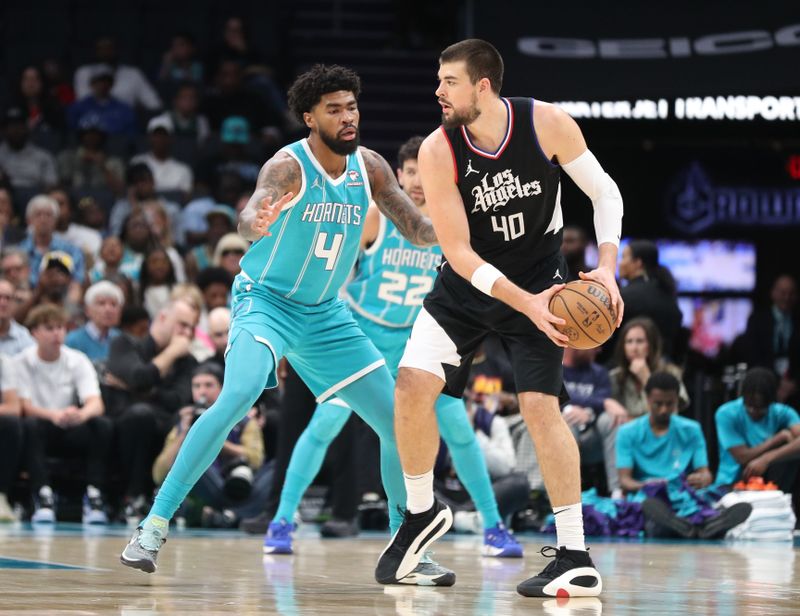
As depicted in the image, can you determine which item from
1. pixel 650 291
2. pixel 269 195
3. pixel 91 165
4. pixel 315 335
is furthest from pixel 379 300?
pixel 91 165

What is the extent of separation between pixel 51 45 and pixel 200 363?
6.38m

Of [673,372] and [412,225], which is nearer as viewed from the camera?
[412,225]

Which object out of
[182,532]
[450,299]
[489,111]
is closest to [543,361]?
[450,299]

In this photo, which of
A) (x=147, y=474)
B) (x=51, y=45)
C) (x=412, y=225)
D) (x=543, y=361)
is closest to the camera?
(x=543, y=361)

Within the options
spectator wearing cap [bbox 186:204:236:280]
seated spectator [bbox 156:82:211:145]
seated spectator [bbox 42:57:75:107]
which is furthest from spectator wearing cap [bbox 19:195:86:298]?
seated spectator [bbox 42:57:75:107]

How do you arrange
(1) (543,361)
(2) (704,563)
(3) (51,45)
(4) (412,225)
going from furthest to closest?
(3) (51,45) < (2) (704,563) < (4) (412,225) < (1) (543,361)

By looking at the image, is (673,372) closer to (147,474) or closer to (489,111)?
(147,474)

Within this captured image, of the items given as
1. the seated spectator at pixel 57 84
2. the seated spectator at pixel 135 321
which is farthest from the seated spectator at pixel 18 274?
the seated spectator at pixel 57 84

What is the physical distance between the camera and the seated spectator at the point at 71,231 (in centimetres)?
1216

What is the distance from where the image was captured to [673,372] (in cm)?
989

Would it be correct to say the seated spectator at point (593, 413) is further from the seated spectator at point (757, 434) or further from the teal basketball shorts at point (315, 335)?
the teal basketball shorts at point (315, 335)

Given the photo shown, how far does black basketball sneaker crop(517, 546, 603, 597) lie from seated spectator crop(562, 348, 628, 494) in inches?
180

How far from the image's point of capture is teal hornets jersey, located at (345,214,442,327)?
7.46 m

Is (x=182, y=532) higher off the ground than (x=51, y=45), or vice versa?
(x=51, y=45)
